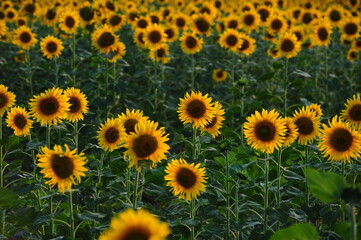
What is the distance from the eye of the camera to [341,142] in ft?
11.5

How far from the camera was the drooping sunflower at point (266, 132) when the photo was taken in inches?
140

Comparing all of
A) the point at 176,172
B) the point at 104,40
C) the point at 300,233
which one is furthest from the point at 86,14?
the point at 300,233

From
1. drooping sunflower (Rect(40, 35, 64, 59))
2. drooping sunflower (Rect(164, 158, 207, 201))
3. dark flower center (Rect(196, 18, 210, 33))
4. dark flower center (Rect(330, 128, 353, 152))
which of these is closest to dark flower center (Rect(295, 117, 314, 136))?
dark flower center (Rect(330, 128, 353, 152))

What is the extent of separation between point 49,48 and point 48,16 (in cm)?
183

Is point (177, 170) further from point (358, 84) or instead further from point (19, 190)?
point (358, 84)

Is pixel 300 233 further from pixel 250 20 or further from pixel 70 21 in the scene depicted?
pixel 250 20

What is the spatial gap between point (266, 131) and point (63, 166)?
4.44 feet

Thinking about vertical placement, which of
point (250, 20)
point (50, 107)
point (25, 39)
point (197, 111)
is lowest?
point (50, 107)

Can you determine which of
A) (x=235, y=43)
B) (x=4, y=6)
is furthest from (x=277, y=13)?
(x=4, y=6)

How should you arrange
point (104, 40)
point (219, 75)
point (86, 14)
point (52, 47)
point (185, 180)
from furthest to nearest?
point (219, 75), point (86, 14), point (52, 47), point (104, 40), point (185, 180)

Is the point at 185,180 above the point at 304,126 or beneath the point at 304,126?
beneath

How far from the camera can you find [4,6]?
9.25 m

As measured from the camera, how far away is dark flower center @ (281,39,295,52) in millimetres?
6367

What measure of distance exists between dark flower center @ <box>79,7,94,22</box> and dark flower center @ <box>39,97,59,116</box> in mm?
3861
